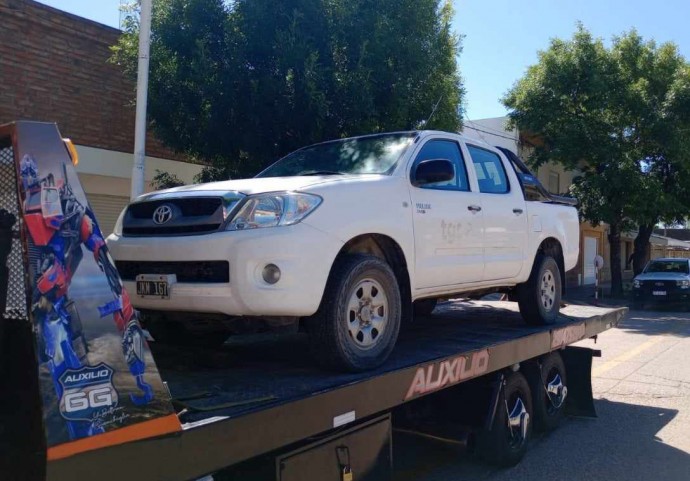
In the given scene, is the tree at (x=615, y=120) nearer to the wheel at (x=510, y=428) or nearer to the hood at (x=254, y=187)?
the wheel at (x=510, y=428)

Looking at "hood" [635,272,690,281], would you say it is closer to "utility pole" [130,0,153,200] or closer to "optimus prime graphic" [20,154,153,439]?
"utility pole" [130,0,153,200]

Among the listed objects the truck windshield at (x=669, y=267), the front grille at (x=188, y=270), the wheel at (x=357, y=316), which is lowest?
the truck windshield at (x=669, y=267)

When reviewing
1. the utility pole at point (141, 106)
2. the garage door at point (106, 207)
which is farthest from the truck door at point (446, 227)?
the garage door at point (106, 207)

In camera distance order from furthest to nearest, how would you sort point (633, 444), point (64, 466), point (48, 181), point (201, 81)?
point (201, 81) → point (633, 444) → point (48, 181) → point (64, 466)

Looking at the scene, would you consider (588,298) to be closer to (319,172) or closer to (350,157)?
(350,157)

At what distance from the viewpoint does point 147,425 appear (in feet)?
8.12

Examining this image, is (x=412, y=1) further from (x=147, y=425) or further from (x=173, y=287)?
(x=147, y=425)

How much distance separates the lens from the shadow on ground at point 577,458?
5543 millimetres

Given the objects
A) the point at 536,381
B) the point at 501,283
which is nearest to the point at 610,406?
the point at 536,381

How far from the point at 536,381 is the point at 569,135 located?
15869 millimetres

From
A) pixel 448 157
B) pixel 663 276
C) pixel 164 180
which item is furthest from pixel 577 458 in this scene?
pixel 663 276

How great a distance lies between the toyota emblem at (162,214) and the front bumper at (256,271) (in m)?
0.22

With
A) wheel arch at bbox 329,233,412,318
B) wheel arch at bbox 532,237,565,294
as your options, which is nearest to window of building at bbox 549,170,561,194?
wheel arch at bbox 532,237,565,294

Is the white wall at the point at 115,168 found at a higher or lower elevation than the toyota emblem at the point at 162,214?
higher
